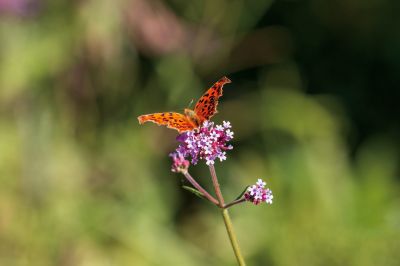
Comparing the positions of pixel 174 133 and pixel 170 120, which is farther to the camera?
pixel 174 133

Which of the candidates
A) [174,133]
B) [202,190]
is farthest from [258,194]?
[174,133]

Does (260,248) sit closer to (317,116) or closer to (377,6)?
(317,116)

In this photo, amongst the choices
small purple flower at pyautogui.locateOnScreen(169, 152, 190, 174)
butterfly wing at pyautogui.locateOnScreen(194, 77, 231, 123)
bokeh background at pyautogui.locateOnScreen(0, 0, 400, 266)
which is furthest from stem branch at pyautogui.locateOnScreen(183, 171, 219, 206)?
bokeh background at pyautogui.locateOnScreen(0, 0, 400, 266)

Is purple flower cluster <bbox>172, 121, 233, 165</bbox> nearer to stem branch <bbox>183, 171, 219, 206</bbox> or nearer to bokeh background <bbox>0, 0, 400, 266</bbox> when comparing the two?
stem branch <bbox>183, 171, 219, 206</bbox>

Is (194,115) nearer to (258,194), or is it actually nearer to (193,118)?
(193,118)

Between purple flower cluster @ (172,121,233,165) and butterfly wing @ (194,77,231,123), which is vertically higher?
butterfly wing @ (194,77,231,123)

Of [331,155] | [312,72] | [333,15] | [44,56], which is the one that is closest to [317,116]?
[331,155]
